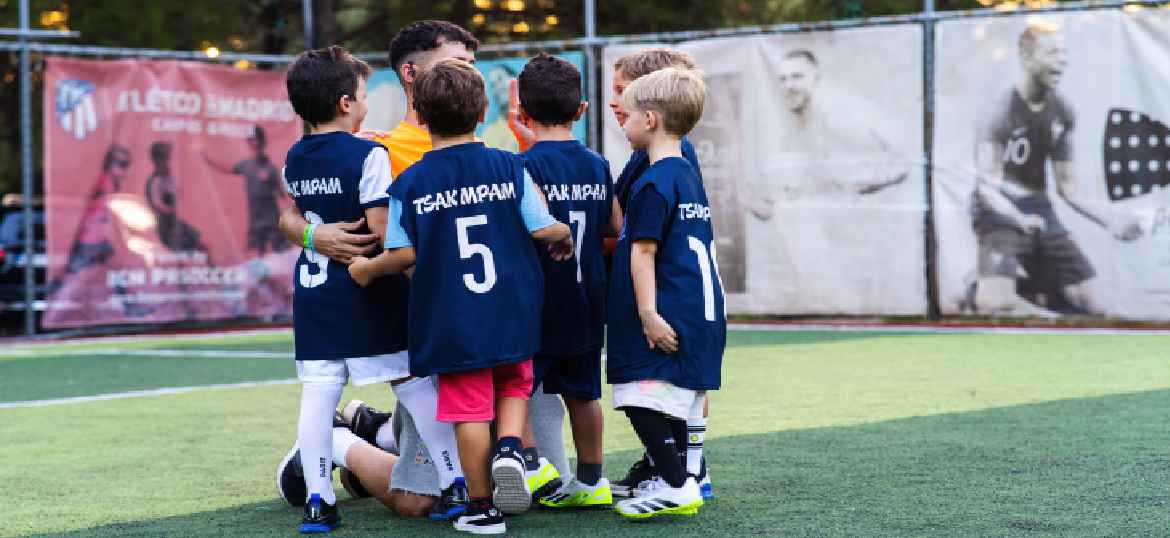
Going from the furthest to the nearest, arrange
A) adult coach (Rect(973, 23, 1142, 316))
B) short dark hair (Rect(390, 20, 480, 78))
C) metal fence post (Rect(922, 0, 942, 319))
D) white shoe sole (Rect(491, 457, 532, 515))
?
metal fence post (Rect(922, 0, 942, 319)), adult coach (Rect(973, 23, 1142, 316)), short dark hair (Rect(390, 20, 480, 78)), white shoe sole (Rect(491, 457, 532, 515))

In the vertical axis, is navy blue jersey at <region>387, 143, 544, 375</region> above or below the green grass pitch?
above

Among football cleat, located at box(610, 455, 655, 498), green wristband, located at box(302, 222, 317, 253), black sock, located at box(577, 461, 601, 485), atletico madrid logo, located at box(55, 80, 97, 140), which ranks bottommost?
football cleat, located at box(610, 455, 655, 498)

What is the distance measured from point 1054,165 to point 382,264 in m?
8.10

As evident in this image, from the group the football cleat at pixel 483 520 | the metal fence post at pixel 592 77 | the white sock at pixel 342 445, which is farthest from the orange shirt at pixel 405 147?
the metal fence post at pixel 592 77

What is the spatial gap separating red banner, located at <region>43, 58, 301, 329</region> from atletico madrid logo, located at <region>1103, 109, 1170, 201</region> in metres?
7.13

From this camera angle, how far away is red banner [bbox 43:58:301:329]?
12453mm

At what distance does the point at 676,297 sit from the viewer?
443cm

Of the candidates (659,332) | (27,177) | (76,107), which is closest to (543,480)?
(659,332)

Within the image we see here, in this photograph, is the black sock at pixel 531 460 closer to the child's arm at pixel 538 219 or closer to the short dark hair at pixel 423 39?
the child's arm at pixel 538 219

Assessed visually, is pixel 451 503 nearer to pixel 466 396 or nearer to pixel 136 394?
pixel 466 396

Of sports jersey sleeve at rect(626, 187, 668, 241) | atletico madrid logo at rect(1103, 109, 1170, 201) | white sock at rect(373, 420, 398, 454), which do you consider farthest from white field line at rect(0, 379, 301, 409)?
atletico madrid logo at rect(1103, 109, 1170, 201)

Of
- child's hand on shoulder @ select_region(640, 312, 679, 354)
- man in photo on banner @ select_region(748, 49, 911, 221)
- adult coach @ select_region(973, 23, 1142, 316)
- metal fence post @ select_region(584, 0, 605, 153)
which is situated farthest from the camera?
metal fence post @ select_region(584, 0, 605, 153)

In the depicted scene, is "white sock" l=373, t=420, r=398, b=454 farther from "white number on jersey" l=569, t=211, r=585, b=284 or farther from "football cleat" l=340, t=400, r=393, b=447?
"white number on jersey" l=569, t=211, r=585, b=284

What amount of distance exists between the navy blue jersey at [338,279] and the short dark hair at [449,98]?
21 centimetres
